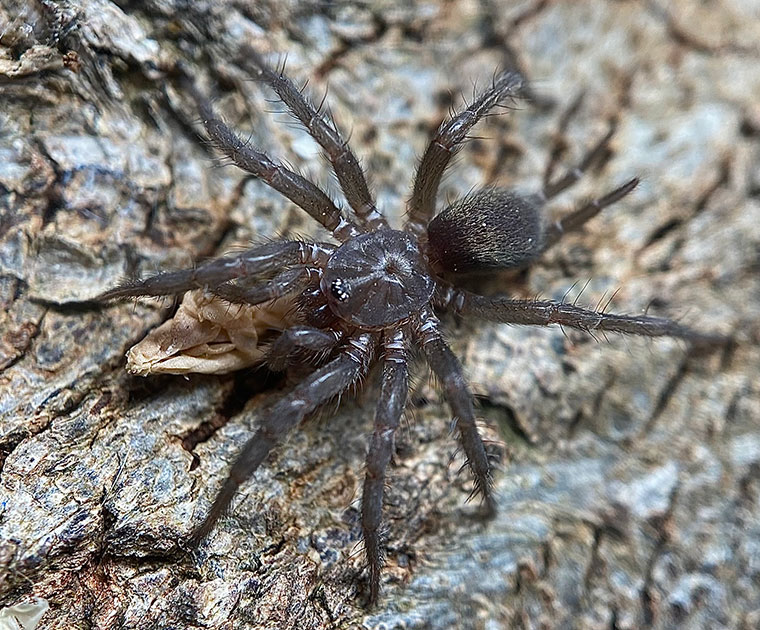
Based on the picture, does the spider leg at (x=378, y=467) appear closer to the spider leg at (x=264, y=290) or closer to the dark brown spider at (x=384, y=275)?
the dark brown spider at (x=384, y=275)

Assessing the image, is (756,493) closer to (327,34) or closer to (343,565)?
(343,565)

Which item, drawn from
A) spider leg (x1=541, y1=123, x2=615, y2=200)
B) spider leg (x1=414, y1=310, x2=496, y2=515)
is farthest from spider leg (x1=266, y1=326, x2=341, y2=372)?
spider leg (x1=541, y1=123, x2=615, y2=200)

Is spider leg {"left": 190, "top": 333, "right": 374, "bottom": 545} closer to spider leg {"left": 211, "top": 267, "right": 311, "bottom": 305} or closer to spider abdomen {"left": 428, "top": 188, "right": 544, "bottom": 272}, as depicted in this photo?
spider leg {"left": 211, "top": 267, "right": 311, "bottom": 305}

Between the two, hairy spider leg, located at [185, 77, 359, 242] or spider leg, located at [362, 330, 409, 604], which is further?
hairy spider leg, located at [185, 77, 359, 242]

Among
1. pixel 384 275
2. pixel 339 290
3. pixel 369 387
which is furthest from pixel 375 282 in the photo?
pixel 369 387

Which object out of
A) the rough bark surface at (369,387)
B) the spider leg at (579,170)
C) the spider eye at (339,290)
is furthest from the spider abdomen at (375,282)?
the spider leg at (579,170)
